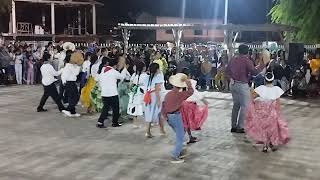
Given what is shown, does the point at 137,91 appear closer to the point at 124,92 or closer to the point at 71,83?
the point at 124,92

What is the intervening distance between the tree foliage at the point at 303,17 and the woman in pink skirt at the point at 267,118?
11.2 m

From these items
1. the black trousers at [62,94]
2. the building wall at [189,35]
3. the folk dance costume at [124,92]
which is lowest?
the black trousers at [62,94]

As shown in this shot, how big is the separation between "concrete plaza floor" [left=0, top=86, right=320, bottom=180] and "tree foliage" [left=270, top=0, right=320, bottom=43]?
7594 millimetres

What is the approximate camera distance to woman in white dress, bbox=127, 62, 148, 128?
394 inches

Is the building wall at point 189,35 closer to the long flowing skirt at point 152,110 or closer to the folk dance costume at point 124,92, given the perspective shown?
the folk dance costume at point 124,92

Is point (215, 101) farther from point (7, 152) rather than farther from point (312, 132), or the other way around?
point (7, 152)

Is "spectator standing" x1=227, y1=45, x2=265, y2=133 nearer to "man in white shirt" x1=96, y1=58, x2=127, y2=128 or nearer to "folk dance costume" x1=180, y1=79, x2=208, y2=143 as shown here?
"folk dance costume" x1=180, y1=79, x2=208, y2=143

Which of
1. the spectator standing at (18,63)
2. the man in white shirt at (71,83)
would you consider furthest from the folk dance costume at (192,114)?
the spectator standing at (18,63)

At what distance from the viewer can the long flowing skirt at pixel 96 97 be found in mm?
11744

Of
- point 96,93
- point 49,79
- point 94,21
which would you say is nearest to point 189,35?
point 94,21

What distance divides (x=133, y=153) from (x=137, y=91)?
2153 millimetres

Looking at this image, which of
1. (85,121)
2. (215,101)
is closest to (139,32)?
Answer: (215,101)

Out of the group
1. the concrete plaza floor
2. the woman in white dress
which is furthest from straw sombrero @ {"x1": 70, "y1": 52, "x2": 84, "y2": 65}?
the woman in white dress

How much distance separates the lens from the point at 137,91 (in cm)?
1012
